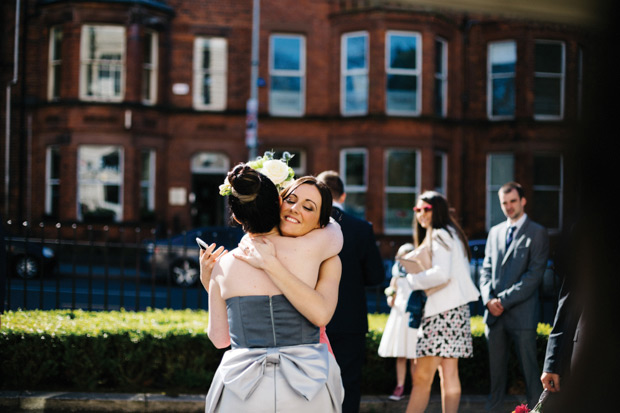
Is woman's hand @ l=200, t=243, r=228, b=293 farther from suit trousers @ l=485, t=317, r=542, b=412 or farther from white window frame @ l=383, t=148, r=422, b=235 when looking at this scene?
white window frame @ l=383, t=148, r=422, b=235

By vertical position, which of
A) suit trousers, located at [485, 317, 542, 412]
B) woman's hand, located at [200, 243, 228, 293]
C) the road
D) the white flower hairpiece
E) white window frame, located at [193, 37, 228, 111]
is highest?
white window frame, located at [193, 37, 228, 111]

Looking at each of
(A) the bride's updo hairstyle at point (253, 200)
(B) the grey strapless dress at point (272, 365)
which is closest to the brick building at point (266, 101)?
(A) the bride's updo hairstyle at point (253, 200)

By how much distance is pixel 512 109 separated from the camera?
22.2m

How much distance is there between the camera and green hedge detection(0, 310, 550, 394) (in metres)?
6.45

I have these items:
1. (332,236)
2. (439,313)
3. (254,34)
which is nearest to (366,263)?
(439,313)

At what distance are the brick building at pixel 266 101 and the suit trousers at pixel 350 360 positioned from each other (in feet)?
51.2

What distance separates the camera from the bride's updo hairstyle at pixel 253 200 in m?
3.34

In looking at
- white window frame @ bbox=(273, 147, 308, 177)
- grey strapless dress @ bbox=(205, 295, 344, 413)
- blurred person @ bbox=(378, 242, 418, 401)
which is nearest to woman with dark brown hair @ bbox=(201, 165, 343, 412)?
grey strapless dress @ bbox=(205, 295, 344, 413)

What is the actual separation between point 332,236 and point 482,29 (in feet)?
66.5

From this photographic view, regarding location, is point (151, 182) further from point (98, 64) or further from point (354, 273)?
point (354, 273)

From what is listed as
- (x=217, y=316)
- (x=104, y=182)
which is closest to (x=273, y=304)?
(x=217, y=316)

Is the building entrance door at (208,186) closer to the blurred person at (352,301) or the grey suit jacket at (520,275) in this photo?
the grey suit jacket at (520,275)

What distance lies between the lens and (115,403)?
6.18 metres

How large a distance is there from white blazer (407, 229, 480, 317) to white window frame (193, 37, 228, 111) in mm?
16518
